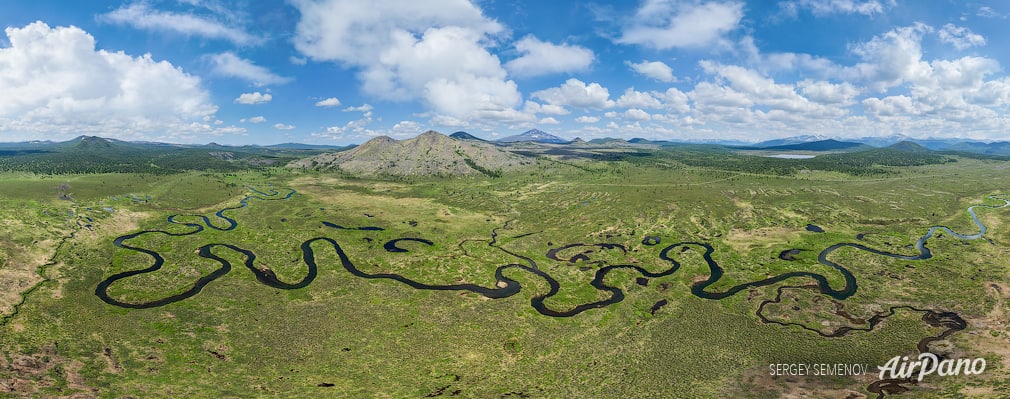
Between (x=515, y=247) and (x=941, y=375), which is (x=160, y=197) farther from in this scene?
(x=941, y=375)

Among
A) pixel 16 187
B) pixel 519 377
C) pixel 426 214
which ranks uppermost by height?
pixel 16 187

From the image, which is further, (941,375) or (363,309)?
(363,309)

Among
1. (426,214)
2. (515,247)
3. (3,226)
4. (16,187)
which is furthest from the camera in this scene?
(426,214)

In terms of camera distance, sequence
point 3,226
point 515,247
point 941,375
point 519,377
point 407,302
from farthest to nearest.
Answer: point 515,247 < point 3,226 < point 407,302 < point 519,377 < point 941,375

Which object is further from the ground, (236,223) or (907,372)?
(236,223)

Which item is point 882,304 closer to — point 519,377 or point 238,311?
point 519,377

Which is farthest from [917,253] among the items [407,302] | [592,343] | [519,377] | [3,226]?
[3,226]
